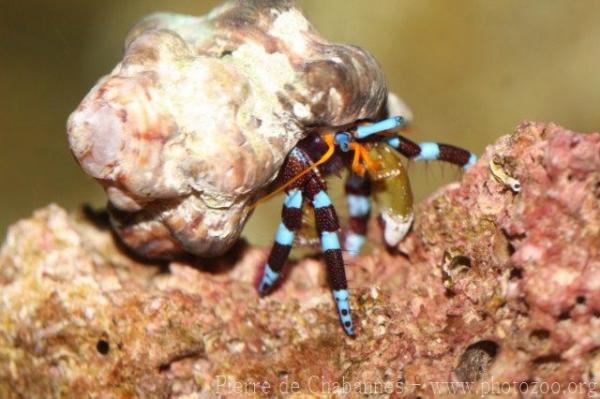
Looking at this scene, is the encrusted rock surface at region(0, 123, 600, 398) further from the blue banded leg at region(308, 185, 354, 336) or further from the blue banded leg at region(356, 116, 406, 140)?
the blue banded leg at region(356, 116, 406, 140)

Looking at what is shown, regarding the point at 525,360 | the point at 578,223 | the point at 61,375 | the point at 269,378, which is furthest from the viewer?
the point at 61,375

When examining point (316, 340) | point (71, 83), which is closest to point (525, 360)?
point (316, 340)

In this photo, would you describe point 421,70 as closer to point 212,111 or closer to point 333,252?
point 333,252

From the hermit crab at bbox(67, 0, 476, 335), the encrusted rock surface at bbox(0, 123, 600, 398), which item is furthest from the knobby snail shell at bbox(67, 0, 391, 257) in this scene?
the encrusted rock surface at bbox(0, 123, 600, 398)

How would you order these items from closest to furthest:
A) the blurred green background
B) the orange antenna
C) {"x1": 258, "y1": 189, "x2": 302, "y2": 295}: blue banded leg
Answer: the orange antenna, {"x1": 258, "y1": 189, "x2": 302, "y2": 295}: blue banded leg, the blurred green background

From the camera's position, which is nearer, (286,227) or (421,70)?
(286,227)

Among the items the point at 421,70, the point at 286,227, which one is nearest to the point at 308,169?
the point at 286,227

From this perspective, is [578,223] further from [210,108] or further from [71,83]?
[71,83]
